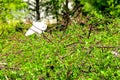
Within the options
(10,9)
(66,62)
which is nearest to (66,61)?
(66,62)

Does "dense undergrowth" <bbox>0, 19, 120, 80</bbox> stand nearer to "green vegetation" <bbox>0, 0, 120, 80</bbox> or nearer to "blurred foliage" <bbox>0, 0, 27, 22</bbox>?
"green vegetation" <bbox>0, 0, 120, 80</bbox>

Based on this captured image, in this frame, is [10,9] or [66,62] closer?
[66,62]

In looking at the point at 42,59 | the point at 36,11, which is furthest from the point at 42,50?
the point at 36,11

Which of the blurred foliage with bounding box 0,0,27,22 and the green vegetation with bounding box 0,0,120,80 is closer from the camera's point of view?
the green vegetation with bounding box 0,0,120,80

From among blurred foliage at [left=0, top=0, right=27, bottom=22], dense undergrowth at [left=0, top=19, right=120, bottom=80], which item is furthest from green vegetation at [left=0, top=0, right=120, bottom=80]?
blurred foliage at [left=0, top=0, right=27, bottom=22]

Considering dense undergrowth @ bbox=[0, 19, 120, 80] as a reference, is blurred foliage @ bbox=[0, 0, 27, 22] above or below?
below

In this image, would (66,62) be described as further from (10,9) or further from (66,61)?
(10,9)

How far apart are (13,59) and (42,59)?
63cm

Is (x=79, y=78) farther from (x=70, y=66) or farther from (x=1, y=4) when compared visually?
(x=1, y=4)

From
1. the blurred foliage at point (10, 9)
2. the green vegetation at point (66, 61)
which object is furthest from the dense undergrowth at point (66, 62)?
the blurred foliage at point (10, 9)

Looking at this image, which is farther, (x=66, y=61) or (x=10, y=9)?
(x=10, y=9)

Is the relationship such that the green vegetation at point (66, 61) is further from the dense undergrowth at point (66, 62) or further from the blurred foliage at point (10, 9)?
the blurred foliage at point (10, 9)

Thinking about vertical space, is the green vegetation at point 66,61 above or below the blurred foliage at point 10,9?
above

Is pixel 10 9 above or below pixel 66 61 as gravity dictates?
below
